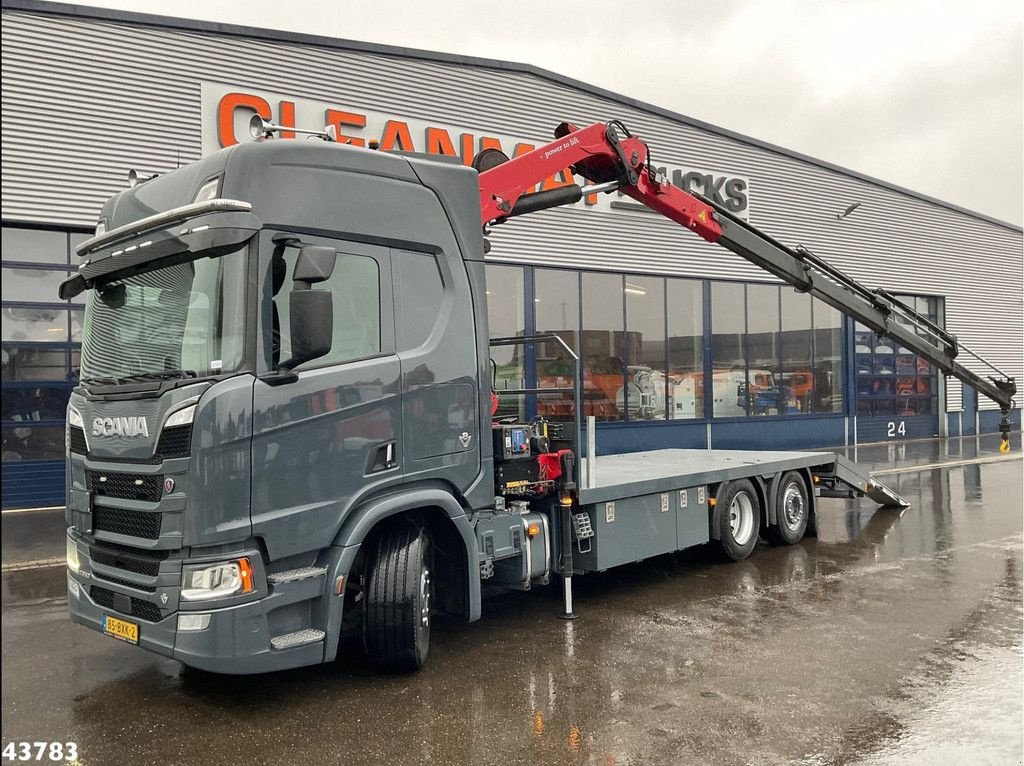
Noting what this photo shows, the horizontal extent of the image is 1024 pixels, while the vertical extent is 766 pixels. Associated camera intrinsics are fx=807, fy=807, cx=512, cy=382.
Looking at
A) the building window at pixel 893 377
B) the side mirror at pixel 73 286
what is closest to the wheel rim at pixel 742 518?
the side mirror at pixel 73 286

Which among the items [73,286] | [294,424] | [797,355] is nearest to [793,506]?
[294,424]

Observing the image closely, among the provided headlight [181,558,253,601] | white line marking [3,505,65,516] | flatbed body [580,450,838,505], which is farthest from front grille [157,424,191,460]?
white line marking [3,505,65,516]

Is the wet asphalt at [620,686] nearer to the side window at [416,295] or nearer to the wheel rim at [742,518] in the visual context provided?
the wheel rim at [742,518]

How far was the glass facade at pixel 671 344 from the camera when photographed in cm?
1717

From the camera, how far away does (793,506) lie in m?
9.84

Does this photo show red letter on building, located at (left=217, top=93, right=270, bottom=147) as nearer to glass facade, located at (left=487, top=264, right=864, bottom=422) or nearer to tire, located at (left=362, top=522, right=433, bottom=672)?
glass facade, located at (left=487, top=264, right=864, bottom=422)

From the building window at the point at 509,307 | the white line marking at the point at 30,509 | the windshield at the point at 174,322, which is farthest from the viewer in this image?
the building window at the point at 509,307

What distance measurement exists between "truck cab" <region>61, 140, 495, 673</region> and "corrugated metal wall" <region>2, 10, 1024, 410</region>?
7143 mm

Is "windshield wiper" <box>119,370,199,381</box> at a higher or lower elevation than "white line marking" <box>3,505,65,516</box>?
higher

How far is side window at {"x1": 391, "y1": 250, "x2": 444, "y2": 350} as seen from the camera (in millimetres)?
5359

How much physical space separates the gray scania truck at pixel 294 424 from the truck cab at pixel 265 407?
0.04 feet

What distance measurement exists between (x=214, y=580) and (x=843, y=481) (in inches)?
342

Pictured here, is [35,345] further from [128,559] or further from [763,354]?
[763,354]

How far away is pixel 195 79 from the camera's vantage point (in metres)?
13.5
